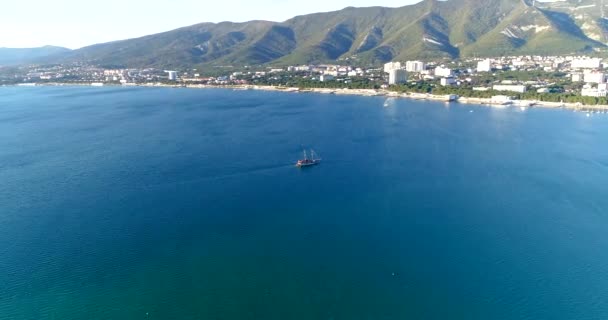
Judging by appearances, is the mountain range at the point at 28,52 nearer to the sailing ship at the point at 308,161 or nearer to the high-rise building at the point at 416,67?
the high-rise building at the point at 416,67

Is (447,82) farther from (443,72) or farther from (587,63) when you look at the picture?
(587,63)

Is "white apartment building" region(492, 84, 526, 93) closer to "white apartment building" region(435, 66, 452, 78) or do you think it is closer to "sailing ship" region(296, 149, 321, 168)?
"white apartment building" region(435, 66, 452, 78)

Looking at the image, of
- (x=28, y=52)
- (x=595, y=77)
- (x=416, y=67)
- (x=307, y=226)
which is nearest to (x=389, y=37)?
(x=416, y=67)

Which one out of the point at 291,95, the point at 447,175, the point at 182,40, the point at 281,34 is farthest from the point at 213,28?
the point at 447,175

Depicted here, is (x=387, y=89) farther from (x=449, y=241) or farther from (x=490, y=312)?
(x=490, y=312)

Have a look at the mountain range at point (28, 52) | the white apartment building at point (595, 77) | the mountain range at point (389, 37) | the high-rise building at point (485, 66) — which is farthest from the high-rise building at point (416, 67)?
the mountain range at point (28, 52)

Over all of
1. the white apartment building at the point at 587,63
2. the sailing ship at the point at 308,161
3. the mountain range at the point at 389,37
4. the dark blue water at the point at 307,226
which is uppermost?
the mountain range at the point at 389,37

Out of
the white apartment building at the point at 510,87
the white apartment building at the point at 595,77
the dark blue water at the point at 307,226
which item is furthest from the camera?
the white apartment building at the point at 595,77

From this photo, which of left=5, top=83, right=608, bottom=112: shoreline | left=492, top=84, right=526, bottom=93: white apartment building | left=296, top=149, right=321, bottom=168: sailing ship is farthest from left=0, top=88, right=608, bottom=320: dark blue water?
left=492, top=84, right=526, bottom=93: white apartment building
